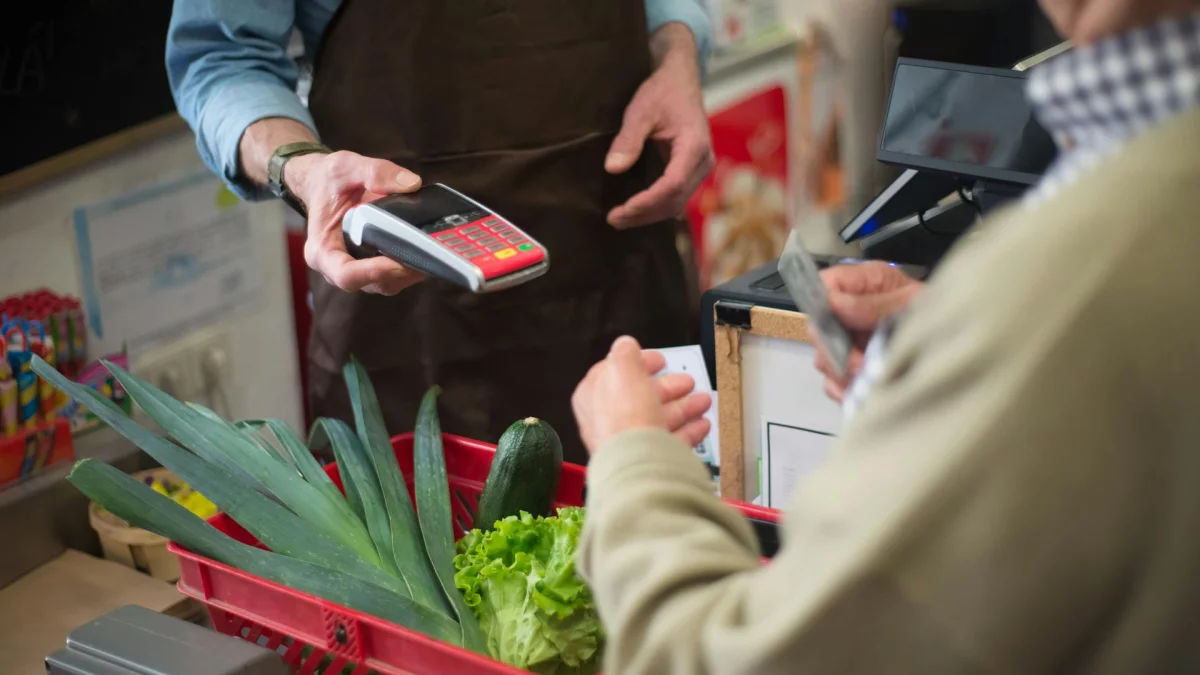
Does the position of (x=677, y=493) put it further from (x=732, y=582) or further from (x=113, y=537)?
(x=113, y=537)

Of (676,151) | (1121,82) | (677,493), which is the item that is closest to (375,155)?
(676,151)

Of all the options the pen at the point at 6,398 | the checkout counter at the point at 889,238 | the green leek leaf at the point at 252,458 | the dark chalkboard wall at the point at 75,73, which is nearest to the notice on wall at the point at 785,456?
the checkout counter at the point at 889,238

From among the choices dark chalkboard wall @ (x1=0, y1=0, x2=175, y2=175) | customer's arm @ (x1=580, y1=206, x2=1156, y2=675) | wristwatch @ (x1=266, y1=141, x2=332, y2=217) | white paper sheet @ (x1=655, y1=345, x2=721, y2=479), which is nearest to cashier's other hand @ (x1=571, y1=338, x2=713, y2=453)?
customer's arm @ (x1=580, y1=206, x2=1156, y2=675)

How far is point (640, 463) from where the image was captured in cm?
60

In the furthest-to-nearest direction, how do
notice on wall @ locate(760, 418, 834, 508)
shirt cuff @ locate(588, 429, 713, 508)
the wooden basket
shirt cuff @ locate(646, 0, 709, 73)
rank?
1. shirt cuff @ locate(646, 0, 709, 73)
2. the wooden basket
3. notice on wall @ locate(760, 418, 834, 508)
4. shirt cuff @ locate(588, 429, 713, 508)

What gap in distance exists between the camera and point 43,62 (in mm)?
1551

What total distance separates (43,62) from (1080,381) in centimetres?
148

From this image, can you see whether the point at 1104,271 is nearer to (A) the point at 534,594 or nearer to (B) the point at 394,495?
(A) the point at 534,594

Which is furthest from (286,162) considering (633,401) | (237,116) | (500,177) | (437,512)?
(633,401)

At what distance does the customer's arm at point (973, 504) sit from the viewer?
17.5 inches

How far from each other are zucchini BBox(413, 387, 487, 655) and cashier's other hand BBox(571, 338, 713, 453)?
26 cm

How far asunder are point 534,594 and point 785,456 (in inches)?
11.7

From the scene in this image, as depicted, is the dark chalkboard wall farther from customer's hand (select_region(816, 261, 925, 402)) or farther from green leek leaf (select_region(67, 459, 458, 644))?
customer's hand (select_region(816, 261, 925, 402))

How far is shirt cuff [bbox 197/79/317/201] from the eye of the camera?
1.20 meters
